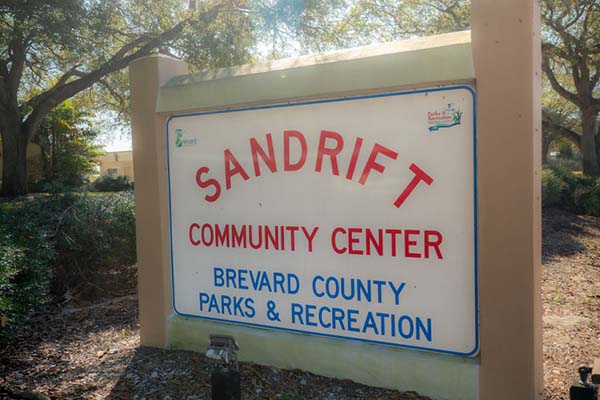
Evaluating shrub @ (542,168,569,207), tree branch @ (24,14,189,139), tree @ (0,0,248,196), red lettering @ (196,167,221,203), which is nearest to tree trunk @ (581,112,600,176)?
shrub @ (542,168,569,207)

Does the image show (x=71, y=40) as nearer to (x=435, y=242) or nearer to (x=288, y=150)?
(x=288, y=150)

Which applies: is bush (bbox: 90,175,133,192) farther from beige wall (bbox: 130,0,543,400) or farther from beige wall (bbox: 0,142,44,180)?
beige wall (bbox: 130,0,543,400)

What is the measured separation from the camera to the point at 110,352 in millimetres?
4453

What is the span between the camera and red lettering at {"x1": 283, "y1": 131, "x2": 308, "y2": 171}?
3.67 meters

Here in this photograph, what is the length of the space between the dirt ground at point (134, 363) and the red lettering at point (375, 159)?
1.46 m

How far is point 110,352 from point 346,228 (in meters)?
2.48

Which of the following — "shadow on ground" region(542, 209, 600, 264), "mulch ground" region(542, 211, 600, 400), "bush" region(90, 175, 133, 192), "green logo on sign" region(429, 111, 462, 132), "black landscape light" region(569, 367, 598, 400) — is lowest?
"mulch ground" region(542, 211, 600, 400)

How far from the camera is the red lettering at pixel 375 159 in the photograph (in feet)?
11.0

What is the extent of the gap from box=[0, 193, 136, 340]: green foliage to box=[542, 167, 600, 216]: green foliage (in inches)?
440

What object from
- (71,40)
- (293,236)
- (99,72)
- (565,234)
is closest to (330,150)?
(293,236)

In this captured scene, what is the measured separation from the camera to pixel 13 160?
16.6 metres

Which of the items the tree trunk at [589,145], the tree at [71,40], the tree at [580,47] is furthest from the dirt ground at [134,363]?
the tree trunk at [589,145]

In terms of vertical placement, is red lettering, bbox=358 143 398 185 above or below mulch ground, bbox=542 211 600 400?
above

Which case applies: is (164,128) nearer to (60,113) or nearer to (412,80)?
(412,80)
